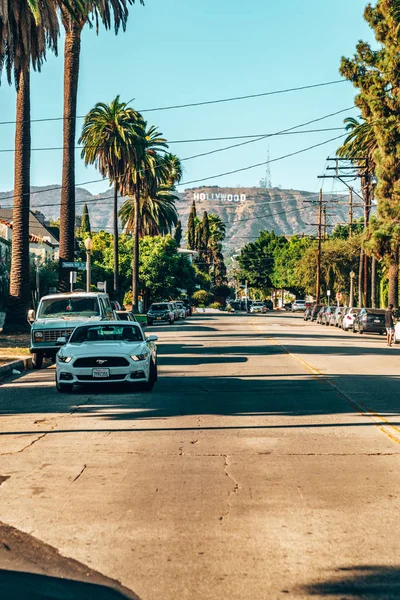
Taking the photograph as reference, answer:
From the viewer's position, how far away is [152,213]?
87.5 m

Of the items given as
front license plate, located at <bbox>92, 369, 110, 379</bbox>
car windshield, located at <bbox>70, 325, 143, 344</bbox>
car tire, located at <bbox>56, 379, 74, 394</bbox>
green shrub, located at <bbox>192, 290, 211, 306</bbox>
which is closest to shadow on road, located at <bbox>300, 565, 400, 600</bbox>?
front license plate, located at <bbox>92, 369, 110, 379</bbox>

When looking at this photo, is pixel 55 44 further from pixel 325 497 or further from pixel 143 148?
pixel 143 148

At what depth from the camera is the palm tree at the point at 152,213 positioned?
8788 cm

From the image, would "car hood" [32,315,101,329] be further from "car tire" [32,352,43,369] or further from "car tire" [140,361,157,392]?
"car tire" [140,361,157,392]

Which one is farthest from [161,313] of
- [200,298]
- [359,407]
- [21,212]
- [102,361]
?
[200,298]

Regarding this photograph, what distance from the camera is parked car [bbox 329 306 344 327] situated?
223 feet

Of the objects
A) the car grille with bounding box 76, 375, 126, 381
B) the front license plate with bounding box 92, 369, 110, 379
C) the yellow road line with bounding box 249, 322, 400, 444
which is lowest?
the yellow road line with bounding box 249, 322, 400, 444

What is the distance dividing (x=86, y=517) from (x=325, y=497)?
2344mm

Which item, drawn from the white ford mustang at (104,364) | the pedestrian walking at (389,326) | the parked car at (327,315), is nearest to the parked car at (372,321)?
the pedestrian walking at (389,326)

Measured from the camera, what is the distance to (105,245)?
95.8 m

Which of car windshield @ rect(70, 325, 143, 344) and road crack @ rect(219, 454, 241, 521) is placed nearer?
road crack @ rect(219, 454, 241, 521)

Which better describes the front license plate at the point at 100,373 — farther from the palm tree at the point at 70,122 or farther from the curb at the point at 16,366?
the palm tree at the point at 70,122

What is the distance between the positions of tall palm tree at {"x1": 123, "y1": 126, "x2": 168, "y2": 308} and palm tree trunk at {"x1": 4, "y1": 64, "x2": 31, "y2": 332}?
2725cm

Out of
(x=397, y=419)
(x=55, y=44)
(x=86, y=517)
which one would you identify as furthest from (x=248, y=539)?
(x=55, y=44)
